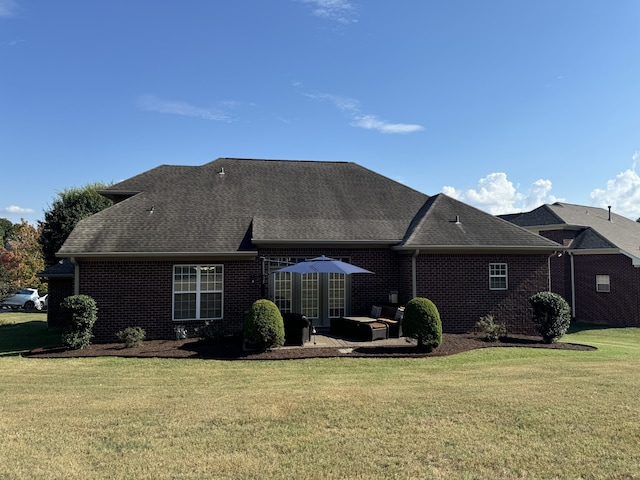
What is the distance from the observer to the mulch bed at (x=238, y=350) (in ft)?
38.6

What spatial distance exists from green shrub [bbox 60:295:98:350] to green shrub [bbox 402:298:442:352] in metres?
9.34

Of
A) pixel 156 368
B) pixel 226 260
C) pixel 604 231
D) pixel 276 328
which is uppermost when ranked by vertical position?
pixel 604 231

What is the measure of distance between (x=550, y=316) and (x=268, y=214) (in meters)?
10.6

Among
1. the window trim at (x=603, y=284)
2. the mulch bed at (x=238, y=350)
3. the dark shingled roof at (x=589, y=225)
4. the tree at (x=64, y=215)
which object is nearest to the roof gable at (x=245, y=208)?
the mulch bed at (x=238, y=350)

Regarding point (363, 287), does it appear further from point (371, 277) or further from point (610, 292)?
point (610, 292)

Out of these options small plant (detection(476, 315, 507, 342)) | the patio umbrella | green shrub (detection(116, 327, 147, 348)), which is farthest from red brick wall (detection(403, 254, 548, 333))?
green shrub (detection(116, 327, 147, 348))

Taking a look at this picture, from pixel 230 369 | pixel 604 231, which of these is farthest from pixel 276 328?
pixel 604 231

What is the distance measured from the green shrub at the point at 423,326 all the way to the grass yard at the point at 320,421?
1.46 m

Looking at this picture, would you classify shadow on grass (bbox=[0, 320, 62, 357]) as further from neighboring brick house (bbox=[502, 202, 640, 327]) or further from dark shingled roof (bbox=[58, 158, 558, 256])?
neighboring brick house (bbox=[502, 202, 640, 327])

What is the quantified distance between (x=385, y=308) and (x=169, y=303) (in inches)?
291

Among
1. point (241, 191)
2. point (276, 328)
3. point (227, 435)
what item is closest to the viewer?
point (227, 435)

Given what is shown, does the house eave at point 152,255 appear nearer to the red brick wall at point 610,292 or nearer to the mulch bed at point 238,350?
the mulch bed at point 238,350

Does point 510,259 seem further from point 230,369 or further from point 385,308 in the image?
point 230,369

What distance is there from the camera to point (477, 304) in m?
16.0
